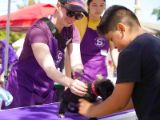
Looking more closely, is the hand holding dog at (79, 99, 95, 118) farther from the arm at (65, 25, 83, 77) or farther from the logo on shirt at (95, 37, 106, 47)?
the logo on shirt at (95, 37, 106, 47)

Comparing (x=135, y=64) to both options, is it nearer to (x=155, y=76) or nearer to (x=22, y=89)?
(x=155, y=76)

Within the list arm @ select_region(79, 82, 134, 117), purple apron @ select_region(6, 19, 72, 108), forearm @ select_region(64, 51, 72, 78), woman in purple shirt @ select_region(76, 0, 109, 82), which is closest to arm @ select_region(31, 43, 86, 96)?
purple apron @ select_region(6, 19, 72, 108)

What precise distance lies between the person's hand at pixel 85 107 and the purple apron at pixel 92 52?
1.66 m

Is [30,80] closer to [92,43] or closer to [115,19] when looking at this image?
[115,19]

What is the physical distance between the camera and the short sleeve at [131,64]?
1.64 metres

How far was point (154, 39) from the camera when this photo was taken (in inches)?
67.5

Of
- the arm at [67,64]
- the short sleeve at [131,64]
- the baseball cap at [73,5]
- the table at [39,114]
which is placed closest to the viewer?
the short sleeve at [131,64]

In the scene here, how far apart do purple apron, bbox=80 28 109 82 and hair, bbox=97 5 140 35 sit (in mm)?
1784

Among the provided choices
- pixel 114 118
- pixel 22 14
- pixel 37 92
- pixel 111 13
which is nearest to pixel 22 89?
pixel 37 92

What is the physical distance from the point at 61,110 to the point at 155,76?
26.7 inches

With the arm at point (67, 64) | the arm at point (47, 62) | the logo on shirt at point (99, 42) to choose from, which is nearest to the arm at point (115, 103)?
the arm at point (47, 62)

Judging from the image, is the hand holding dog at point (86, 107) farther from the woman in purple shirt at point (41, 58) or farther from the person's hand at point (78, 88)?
the woman in purple shirt at point (41, 58)

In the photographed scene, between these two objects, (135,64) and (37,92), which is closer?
(135,64)

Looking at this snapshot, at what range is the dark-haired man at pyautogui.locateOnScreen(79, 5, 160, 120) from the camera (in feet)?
5.40
